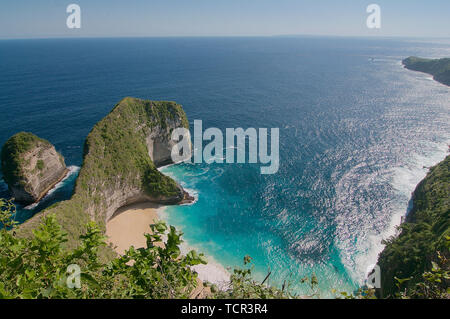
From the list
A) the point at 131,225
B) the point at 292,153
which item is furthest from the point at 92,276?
the point at 292,153

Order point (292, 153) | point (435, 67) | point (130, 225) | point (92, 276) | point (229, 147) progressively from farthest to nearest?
point (435, 67)
point (229, 147)
point (292, 153)
point (130, 225)
point (92, 276)

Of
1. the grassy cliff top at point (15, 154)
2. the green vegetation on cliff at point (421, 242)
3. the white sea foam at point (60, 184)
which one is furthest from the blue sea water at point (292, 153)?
the grassy cliff top at point (15, 154)

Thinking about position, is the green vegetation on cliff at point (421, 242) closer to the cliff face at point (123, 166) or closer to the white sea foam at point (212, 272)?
the white sea foam at point (212, 272)

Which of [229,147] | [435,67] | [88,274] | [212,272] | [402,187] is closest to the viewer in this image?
[88,274]

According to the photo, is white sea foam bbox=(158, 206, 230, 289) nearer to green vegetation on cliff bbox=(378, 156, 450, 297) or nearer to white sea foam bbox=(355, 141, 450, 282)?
white sea foam bbox=(355, 141, 450, 282)

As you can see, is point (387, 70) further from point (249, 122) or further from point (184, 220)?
point (184, 220)

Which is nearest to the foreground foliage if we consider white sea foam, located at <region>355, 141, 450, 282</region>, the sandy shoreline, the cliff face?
the cliff face

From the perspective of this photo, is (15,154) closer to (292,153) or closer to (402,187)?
(292,153)

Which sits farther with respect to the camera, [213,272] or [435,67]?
[435,67]
